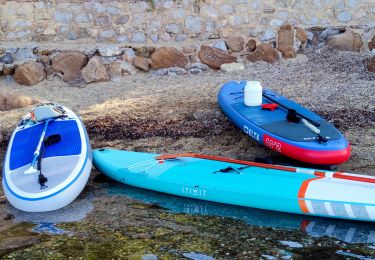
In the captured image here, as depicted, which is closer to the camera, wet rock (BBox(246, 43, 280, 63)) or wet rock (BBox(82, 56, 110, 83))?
wet rock (BBox(82, 56, 110, 83))

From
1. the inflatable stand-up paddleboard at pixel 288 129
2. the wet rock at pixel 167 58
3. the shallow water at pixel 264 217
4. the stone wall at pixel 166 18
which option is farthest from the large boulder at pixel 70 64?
the shallow water at pixel 264 217

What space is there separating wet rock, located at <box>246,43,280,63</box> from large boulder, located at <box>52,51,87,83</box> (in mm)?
2042

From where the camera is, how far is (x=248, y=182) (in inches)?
167

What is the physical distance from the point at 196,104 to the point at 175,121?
1.68ft

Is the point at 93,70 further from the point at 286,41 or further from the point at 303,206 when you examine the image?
the point at 303,206

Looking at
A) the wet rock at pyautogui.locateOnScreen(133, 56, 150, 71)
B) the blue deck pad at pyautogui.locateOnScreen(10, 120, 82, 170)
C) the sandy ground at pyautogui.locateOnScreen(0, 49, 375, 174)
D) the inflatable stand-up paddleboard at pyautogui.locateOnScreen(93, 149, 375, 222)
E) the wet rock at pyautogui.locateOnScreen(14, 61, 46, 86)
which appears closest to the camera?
the inflatable stand-up paddleboard at pyautogui.locateOnScreen(93, 149, 375, 222)

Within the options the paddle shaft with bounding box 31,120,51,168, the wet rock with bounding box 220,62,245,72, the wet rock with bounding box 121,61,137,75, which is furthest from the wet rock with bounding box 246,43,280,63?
the paddle shaft with bounding box 31,120,51,168

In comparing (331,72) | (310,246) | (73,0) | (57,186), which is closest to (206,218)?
(310,246)

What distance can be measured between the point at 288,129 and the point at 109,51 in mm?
2925

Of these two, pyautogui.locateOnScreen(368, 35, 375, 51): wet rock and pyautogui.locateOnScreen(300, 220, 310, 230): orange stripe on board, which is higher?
pyautogui.locateOnScreen(368, 35, 375, 51): wet rock

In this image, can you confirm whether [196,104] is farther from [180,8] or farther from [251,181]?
[251,181]

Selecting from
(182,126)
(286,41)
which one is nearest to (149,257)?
(182,126)

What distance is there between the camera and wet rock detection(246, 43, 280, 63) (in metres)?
7.29

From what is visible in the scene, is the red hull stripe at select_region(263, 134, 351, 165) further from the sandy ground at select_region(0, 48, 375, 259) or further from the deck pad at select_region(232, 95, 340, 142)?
the sandy ground at select_region(0, 48, 375, 259)
